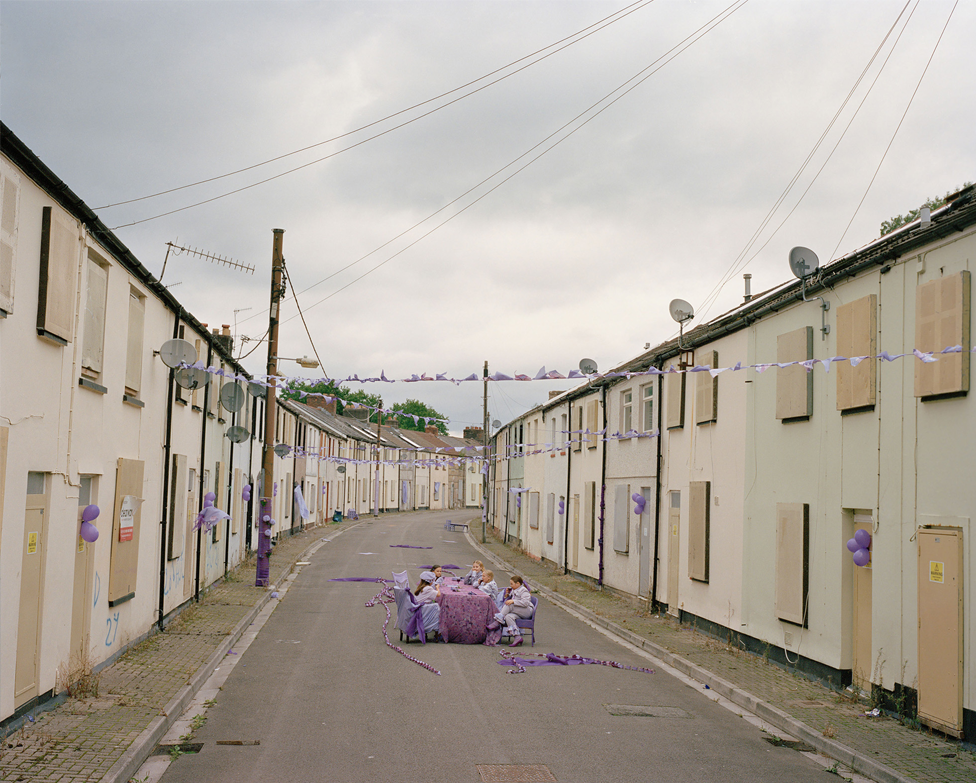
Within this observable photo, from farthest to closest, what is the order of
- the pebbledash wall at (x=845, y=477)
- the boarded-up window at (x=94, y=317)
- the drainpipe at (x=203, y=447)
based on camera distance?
the drainpipe at (x=203, y=447)
the boarded-up window at (x=94, y=317)
the pebbledash wall at (x=845, y=477)

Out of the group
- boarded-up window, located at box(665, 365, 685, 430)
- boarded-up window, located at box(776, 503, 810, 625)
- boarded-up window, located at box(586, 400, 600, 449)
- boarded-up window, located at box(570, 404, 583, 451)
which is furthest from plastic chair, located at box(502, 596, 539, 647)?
boarded-up window, located at box(570, 404, 583, 451)

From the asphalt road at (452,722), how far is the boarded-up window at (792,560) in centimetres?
201

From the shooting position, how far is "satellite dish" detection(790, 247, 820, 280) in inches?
475

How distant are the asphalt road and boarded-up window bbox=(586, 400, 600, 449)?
10835 millimetres

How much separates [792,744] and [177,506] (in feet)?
36.7

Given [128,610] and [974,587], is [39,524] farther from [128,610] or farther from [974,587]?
[974,587]

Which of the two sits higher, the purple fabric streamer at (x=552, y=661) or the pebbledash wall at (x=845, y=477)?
the pebbledash wall at (x=845, y=477)

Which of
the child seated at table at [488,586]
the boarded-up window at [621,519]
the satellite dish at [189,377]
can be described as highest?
the satellite dish at [189,377]

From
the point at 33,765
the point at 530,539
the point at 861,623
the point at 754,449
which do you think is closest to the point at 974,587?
the point at 861,623

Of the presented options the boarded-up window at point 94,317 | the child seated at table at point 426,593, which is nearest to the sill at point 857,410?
the child seated at table at point 426,593

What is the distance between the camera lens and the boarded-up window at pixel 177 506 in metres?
15.3

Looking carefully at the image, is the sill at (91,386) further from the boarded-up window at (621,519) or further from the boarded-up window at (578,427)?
the boarded-up window at (578,427)

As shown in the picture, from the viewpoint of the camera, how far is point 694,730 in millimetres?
9391

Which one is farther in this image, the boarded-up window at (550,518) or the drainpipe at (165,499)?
the boarded-up window at (550,518)
